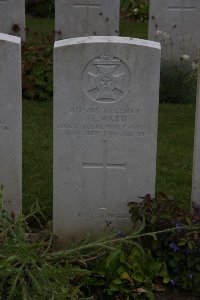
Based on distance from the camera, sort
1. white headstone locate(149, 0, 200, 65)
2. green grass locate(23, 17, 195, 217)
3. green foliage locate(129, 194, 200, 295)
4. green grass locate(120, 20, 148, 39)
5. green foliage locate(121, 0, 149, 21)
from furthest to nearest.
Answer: green foliage locate(121, 0, 149, 21)
green grass locate(120, 20, 148, 39)
white headstone locate(149, 0, 200, 65)
green grass locate(23, 17, 195, 217)
green foliage locate(129, 194, 200, 295)

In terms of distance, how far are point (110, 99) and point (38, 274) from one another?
1349 mm

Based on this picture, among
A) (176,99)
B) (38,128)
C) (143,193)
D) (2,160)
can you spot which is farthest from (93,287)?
(176,99)

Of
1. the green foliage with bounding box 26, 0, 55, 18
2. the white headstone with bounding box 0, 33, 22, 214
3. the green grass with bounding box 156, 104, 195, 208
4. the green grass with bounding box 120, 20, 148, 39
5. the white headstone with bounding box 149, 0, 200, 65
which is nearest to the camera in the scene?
the white headstone with bounding box 0, 33, 22, 214

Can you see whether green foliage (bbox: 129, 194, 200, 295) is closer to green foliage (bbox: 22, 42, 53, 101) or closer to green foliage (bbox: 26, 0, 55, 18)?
green foliage (bbox: 22, 42, 53, 101)

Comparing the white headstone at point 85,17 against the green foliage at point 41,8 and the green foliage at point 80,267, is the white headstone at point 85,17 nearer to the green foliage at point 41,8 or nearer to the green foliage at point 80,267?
the green foliage at point 41,8

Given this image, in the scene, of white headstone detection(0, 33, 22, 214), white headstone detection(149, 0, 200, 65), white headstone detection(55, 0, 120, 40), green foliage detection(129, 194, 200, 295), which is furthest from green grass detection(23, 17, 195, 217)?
white headstone detection(55, 0, 120, 40)

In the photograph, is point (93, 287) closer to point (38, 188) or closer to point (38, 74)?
point (38, 188)

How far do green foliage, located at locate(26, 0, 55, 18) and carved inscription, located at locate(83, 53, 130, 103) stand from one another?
10.8 m

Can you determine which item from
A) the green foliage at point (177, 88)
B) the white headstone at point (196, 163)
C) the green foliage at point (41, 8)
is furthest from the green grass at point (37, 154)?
the green foliage at point (41, 8)

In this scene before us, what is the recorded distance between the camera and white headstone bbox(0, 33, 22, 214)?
499 cm

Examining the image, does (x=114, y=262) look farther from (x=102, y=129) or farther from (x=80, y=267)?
(x=102, y=129)

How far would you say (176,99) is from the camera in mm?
9031

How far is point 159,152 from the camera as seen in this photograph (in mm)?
7195

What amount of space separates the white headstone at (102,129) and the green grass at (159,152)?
48cm
